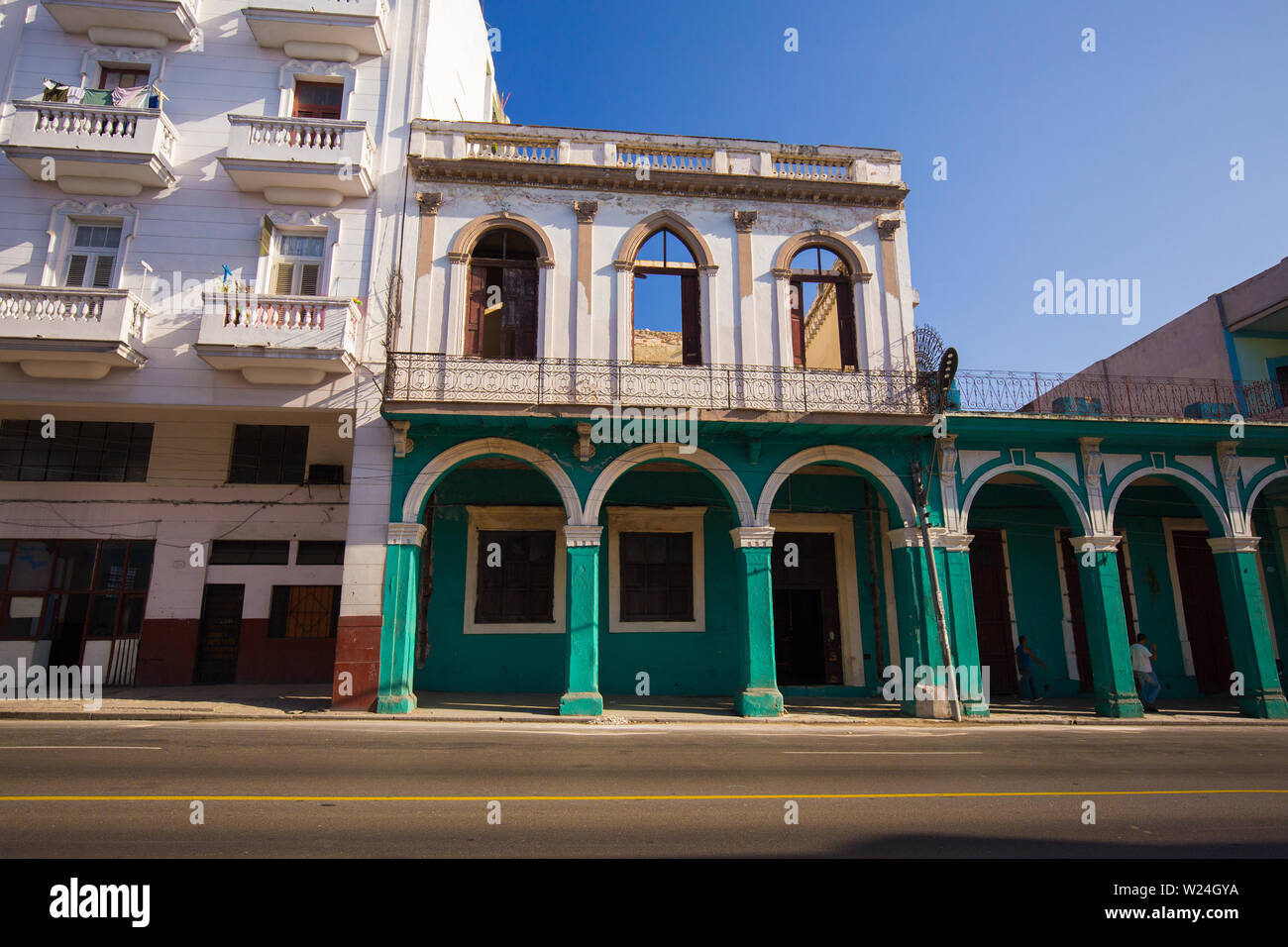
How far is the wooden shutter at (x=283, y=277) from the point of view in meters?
13.9

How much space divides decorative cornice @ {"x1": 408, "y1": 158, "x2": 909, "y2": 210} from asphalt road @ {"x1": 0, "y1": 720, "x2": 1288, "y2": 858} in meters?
10.8

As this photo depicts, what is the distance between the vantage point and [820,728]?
11.7 m

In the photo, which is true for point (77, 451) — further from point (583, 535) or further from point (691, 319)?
point (691, 319)

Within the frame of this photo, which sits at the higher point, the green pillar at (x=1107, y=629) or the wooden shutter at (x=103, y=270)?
the wooden shutter at (x=103, y=270)

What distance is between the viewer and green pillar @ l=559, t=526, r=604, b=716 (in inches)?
480

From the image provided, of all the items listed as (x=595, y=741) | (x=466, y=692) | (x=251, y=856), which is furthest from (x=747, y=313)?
(x=251, y=856)

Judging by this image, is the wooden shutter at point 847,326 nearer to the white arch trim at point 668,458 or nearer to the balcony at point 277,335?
the white arch trim at point 668,458

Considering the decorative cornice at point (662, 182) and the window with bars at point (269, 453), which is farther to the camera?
the window with bars at point (269, 453)

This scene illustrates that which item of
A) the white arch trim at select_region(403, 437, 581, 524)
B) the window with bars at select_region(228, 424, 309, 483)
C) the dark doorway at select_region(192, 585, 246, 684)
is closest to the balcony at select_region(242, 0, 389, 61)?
the window with bars at select_region(228, 424, 309, 483)

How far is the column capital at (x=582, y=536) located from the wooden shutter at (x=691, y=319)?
4.14 meters

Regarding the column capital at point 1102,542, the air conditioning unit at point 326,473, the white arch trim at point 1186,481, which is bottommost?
the column capital at point 1102,542

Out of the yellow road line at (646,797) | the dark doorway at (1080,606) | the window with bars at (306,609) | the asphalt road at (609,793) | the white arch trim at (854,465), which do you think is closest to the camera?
the asphalt road at (609,793)

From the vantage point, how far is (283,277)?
1394 centimetres

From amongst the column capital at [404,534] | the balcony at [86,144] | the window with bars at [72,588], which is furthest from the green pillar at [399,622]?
the balcony at [86,144]
